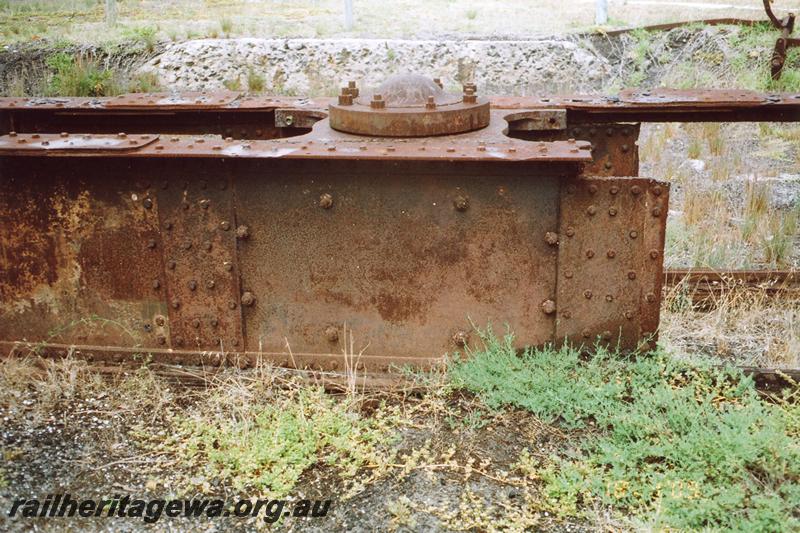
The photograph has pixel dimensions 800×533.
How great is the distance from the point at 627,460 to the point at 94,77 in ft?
28.9

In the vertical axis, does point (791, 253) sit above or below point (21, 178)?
below

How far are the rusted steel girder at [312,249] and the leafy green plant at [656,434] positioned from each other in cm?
16

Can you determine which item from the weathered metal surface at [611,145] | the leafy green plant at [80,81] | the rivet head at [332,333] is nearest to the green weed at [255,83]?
the leafy green plant at [80,81]

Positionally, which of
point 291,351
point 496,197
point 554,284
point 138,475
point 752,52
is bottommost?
point 138,475

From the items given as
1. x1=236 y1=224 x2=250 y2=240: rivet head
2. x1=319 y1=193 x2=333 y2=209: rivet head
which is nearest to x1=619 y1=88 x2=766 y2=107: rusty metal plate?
x1=319 y1=193 x2=333 y2=209: rivet head

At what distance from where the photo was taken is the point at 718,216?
6043 millimetres

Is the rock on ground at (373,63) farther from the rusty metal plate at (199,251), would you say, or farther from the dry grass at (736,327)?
the rusty metal plate at (199,251)

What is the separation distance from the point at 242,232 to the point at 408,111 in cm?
95

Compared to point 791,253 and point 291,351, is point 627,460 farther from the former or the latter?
point 791,253

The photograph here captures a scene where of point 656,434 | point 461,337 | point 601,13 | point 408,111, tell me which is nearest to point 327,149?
point 408,111

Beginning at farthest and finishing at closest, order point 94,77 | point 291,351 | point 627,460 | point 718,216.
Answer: point 94,77, point 718,216, point 291,351, point 627,460

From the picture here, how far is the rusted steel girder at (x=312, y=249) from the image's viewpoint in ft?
10.8

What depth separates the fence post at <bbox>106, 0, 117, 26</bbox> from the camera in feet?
41.1

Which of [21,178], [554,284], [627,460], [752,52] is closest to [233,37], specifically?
[752,52]
